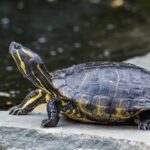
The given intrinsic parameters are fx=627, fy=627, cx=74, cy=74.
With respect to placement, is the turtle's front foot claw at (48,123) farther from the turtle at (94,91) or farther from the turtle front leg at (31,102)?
the turtle front leg at (31,102)

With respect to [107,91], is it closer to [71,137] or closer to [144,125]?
[144,125]

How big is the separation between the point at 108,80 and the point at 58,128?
60 cm

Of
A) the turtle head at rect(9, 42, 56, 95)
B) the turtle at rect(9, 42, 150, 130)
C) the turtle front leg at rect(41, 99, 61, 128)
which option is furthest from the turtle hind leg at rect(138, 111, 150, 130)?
the turtle head at rect(9, 42, 56, 95)

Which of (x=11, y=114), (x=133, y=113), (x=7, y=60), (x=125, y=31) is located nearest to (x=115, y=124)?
(x=133, y=113)

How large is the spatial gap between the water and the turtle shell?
1.87 m

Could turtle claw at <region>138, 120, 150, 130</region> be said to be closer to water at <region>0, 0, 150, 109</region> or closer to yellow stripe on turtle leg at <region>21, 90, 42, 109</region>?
yellow stripe on turtle leg at <region>21, 90, 42, 109</region>

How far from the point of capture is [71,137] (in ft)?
16.5

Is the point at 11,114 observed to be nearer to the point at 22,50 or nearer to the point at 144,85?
the point at 22,50

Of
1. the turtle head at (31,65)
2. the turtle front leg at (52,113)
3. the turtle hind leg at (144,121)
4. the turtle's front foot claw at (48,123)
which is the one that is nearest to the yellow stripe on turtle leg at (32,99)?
the turtle head at (31,65)

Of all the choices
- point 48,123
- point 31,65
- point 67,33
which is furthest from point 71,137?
point 67,33

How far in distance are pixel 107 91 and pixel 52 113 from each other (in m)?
0.51

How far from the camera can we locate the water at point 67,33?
973cm

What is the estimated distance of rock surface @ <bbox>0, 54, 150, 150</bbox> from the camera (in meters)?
4.91

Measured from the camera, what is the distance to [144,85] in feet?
17.7
